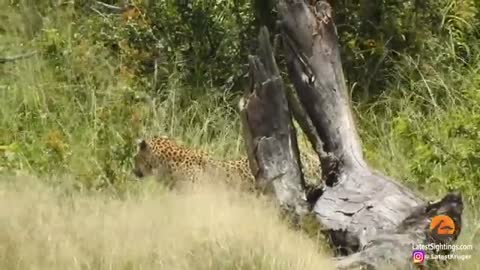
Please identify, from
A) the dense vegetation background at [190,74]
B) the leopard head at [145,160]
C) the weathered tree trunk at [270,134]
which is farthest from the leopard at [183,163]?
the weathered tree trunk at [270,134]

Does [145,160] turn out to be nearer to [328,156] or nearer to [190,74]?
[328,156]

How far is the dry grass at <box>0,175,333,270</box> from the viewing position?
458 cm

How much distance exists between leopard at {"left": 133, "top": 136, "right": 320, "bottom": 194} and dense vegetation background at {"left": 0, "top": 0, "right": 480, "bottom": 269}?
1.11 ft

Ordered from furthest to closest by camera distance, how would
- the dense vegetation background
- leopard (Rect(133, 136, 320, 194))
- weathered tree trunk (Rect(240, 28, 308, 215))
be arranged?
the dense vegetation background → leopard (Rect(133, 136, 320, 194)) → weathered tree trunk (Rect(240, 28, 308, 215))

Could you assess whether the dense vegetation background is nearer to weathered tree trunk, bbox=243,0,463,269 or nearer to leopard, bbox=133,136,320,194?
leopard, bbox=133,136,320,194

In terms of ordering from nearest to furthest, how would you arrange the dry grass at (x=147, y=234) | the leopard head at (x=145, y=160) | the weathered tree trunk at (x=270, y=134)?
the dry grass at (x=147, y=234) < the weathered tree trunk at (x=270, y=134) < the leopard head at (x=145, y=160)

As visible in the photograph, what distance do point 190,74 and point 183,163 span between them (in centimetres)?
218

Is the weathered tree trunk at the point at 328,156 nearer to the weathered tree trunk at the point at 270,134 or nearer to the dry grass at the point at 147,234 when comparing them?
the weathered tree trunk at the point at 270,134

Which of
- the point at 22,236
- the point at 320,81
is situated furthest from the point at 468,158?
the point at 22,236

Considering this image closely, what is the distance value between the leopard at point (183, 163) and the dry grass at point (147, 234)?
1.68ft

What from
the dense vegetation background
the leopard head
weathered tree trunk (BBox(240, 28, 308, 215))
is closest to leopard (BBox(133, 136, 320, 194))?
the leopard head

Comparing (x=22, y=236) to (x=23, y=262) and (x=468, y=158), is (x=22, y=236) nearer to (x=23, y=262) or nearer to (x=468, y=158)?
(x=23, y=262)

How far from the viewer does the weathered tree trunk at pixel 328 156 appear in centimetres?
488

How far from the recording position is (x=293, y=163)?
5.54m
